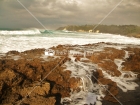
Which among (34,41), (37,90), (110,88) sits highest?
(34,41)

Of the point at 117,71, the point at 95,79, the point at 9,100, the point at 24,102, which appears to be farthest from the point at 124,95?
the point at 9,100

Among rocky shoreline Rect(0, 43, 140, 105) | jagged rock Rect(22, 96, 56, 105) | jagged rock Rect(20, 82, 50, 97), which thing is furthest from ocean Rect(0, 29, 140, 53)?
jagged rock Rect(22, 96, 56, 105)

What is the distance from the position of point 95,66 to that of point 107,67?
59cm

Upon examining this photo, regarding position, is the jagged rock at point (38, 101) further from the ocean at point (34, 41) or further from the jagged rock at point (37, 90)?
the ocean at point (34, 41)

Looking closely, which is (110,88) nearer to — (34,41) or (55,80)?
(55,80)

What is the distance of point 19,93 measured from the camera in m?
4.59

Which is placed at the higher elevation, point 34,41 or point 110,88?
point 34,41

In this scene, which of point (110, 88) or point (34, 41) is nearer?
point (110, 88)

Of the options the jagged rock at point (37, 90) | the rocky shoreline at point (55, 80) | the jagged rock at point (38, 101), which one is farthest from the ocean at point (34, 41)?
the jagged rock at point (38, 101)

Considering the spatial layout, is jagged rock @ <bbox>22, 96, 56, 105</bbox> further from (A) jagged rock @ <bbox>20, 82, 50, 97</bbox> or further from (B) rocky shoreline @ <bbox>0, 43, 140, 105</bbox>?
(A) jagged rock @ <bbox>20, 82, 50, 97</bbox>

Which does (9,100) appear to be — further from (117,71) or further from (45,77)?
(117,71)

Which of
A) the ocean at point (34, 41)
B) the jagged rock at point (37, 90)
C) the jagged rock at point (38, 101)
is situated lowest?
the jagged rock at point (38, 101)

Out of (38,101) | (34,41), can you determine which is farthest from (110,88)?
(34,41)

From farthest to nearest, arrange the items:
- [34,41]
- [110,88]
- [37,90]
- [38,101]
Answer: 1. [34,41]
2. [110,88]
3. [37,90]
4. [38,101]
